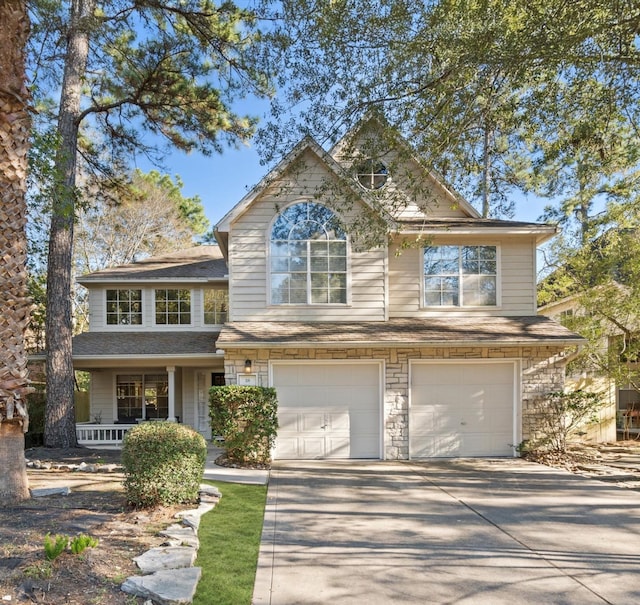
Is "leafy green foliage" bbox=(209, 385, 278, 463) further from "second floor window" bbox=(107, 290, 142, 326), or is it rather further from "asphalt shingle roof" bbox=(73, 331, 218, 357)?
"second floor window" bbox=(107, 290, 142, 326)

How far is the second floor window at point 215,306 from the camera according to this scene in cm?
1577

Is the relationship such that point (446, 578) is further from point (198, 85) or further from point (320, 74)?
point (198, 85)

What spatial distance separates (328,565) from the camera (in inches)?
196

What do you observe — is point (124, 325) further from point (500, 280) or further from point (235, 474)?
point (500, 280)

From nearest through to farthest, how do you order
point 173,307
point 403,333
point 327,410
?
point 403,333
point 327,410
point 173,307

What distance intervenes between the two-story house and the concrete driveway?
2109 mm

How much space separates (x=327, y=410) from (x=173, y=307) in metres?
6.87

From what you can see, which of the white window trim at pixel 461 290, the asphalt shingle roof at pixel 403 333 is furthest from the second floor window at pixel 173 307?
the white window trim at pixel 461 290

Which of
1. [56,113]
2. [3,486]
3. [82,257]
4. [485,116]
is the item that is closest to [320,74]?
[485,116]

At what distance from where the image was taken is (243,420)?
10.2 metres

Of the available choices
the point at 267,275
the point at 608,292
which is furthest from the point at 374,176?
the point at 608,292

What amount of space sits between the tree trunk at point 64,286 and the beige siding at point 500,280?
8.01 meters

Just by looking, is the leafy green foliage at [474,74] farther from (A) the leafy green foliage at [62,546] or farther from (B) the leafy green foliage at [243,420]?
(A) the leafy green foliage at [62,546]

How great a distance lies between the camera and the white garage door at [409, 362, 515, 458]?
11.5 m
